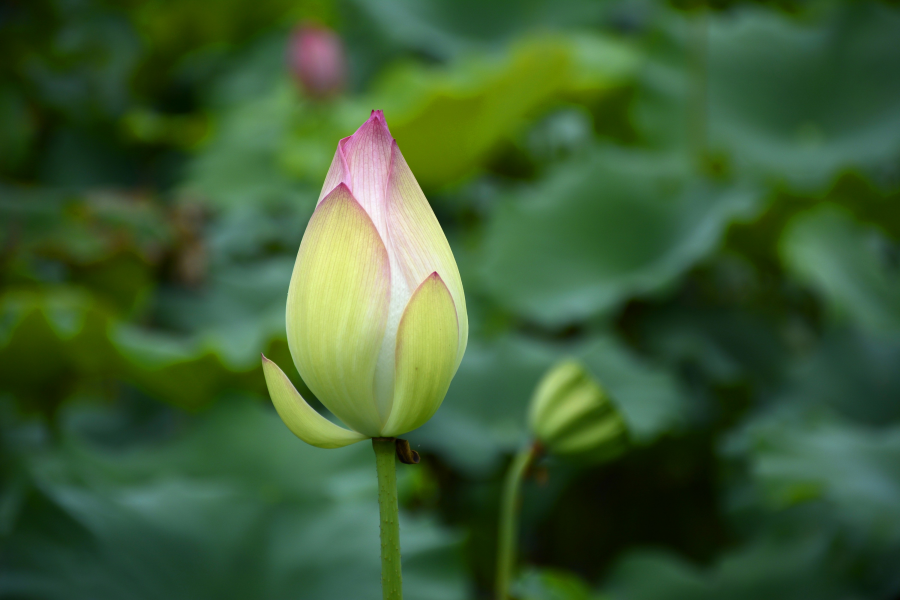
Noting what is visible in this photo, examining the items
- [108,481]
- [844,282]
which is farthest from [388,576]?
[844,282]

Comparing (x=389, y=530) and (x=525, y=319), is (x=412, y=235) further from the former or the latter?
(x=525, y=319)

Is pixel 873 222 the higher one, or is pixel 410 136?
pixel 410 136

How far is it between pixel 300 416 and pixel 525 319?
3.76ft

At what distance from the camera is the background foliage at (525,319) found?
71cm

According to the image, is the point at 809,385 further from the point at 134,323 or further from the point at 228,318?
the point at 134,323

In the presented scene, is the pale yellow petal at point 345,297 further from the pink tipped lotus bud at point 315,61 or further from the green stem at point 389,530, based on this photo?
the pink tipped lotus bud at point 315,61

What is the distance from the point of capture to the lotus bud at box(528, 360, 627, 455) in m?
0.52

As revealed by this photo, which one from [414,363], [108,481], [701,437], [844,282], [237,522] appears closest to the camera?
[414,363]

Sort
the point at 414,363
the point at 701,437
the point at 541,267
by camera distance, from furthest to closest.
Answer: the point at 541,267
the point at 701,437
the point at 414,363

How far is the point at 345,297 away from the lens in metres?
0.27

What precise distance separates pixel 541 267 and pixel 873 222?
21.2 inches

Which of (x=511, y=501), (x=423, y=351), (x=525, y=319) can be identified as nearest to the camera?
(x=423, y=351)

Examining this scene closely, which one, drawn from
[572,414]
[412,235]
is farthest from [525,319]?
[412,235]

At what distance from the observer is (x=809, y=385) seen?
3.46ft
